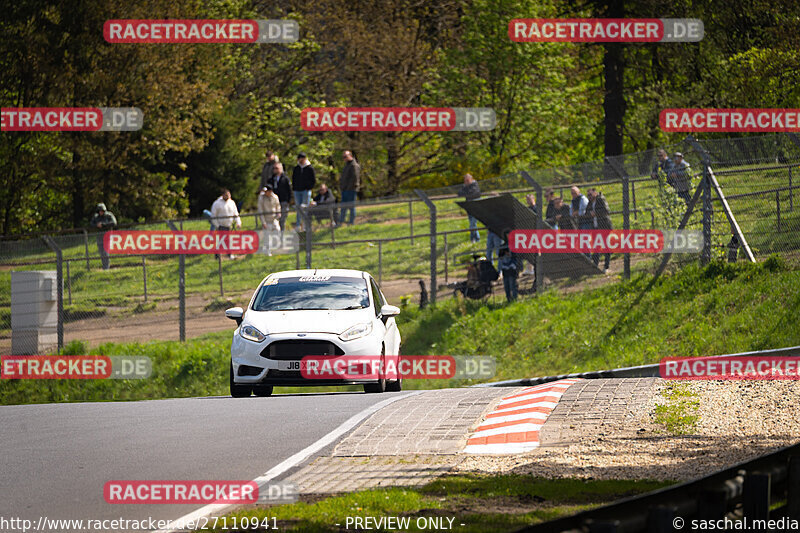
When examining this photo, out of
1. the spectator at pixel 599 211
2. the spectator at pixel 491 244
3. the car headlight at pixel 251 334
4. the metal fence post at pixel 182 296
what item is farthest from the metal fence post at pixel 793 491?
the metal fence post at pixel 182 296

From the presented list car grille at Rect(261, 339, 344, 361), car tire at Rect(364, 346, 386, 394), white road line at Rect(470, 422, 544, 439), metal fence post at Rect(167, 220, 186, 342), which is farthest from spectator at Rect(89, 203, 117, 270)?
white road line at Rect(470, 422, 544, 439)

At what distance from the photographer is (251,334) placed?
15320 millimetres

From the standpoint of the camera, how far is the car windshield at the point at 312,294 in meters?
16.2

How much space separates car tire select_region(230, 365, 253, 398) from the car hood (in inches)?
34.7

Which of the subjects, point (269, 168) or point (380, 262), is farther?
point (269, 168)

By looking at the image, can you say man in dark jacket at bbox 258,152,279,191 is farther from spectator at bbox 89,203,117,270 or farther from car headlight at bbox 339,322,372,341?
car headlight at bbox 339,322,372,341

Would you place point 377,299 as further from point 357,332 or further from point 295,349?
point 295,349

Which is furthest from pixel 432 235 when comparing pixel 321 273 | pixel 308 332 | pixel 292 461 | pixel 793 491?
pixel 793 491

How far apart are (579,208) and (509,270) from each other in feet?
6.49

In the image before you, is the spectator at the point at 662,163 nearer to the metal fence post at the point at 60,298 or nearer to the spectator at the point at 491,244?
the spectator at the point at 491,244

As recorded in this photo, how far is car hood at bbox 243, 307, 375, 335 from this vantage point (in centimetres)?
1527

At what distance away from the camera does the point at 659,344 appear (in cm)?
2089

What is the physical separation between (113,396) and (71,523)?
1595 centimetres

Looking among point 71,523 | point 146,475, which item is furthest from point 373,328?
point 71,523
